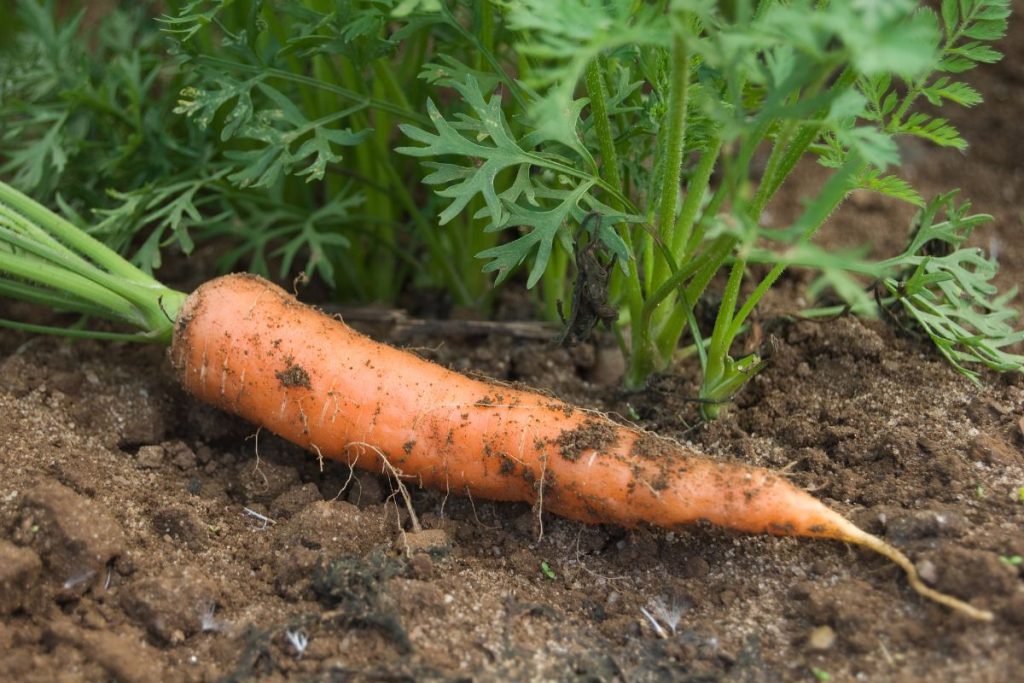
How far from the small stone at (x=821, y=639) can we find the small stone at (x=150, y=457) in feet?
4.60

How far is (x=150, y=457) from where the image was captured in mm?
2113

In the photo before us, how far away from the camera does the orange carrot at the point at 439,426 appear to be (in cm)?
191

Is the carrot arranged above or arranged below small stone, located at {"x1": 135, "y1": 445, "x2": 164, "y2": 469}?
above

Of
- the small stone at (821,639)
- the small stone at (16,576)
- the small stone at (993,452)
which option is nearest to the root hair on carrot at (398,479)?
the small stone at (16,576)

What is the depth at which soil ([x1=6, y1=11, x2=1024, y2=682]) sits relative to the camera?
Result: 163 centimetres

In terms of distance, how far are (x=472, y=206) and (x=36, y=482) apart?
3.84ft

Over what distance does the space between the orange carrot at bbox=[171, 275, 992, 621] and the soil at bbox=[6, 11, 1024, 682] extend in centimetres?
7

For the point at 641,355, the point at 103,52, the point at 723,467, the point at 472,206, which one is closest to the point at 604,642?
the point at 723,467

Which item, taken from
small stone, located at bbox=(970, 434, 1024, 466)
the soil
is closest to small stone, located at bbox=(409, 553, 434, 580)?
the soil

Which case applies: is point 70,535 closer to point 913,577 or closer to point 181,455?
point 181,455

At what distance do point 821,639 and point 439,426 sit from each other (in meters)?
0.90

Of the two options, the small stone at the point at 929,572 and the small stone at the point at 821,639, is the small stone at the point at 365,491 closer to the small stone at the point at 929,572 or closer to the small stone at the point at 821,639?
the small stone at the point at 821,639

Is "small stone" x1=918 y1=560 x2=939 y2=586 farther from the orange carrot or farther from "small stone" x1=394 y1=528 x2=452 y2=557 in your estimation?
"small stone" x1=394 y1=528 x2=452 y2=557

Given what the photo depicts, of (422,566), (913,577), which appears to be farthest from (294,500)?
(913,577)
